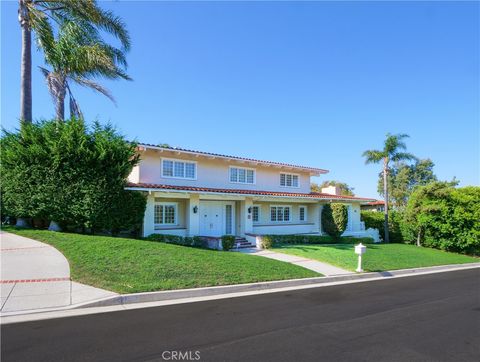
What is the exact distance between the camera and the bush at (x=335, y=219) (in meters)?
23.3

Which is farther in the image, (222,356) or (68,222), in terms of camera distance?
(68,222)

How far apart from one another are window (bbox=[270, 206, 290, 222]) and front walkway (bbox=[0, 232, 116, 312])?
596 inches

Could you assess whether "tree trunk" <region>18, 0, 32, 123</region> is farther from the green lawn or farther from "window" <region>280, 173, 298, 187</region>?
"window" <region>280, 173, 298, 187</region>

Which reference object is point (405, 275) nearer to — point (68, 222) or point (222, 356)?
point (222, 356)

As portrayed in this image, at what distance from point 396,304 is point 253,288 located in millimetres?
3764

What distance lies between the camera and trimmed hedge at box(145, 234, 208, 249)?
54.6 feet

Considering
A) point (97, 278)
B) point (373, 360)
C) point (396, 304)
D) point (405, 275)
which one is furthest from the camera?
point (405, 275)

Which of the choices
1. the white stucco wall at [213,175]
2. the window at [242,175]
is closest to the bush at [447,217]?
the white stucco wall at [213,175]

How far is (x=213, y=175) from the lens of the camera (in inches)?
855

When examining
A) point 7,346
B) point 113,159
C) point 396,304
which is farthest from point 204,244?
point 7,346

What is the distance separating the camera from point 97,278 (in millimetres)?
8930

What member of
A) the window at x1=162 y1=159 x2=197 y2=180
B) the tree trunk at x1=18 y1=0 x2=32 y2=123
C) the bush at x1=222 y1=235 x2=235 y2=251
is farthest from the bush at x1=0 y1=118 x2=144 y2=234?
the bush at x1=222 y1=235 x2=235 y2=251

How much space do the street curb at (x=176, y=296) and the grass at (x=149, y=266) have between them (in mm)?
337

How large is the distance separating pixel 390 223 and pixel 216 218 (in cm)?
Answer: 1567
